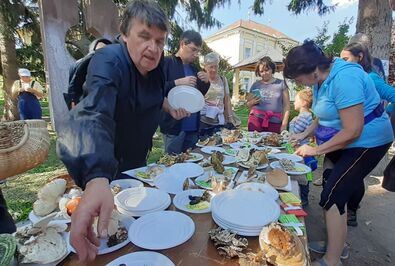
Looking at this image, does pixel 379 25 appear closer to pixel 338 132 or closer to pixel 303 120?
pixel 303 120

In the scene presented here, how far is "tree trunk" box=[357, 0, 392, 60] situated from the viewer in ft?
14.0

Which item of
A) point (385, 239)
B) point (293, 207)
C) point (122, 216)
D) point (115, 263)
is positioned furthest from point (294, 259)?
point (385, 239)

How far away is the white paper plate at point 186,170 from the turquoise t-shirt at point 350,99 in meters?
0.92

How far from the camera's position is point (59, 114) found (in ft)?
13.5

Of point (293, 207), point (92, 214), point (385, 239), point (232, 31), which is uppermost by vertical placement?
point (232, 31)

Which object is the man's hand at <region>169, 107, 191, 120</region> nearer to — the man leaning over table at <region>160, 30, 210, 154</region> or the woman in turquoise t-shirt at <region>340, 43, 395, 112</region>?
the man leaning over table at <region>160, 30, 210, 154</region>

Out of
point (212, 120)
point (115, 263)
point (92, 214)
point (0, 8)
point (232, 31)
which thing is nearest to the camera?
point (92, 214)

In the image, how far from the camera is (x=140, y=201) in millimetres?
1168

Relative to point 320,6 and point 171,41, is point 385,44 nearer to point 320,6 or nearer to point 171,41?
point 320,6

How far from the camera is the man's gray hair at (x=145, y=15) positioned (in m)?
1.18

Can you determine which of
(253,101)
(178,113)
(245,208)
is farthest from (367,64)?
(245,208)

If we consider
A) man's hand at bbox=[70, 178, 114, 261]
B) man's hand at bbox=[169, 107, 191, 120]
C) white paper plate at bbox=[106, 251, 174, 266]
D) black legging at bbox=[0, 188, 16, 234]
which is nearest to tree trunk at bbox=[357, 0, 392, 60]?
man's hand at bbox=[169, 107, 191, 120]

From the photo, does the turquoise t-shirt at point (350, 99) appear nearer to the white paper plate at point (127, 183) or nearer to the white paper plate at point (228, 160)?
the white paper plate at point (228, 160)

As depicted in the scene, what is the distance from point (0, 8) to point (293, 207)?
8464mm
